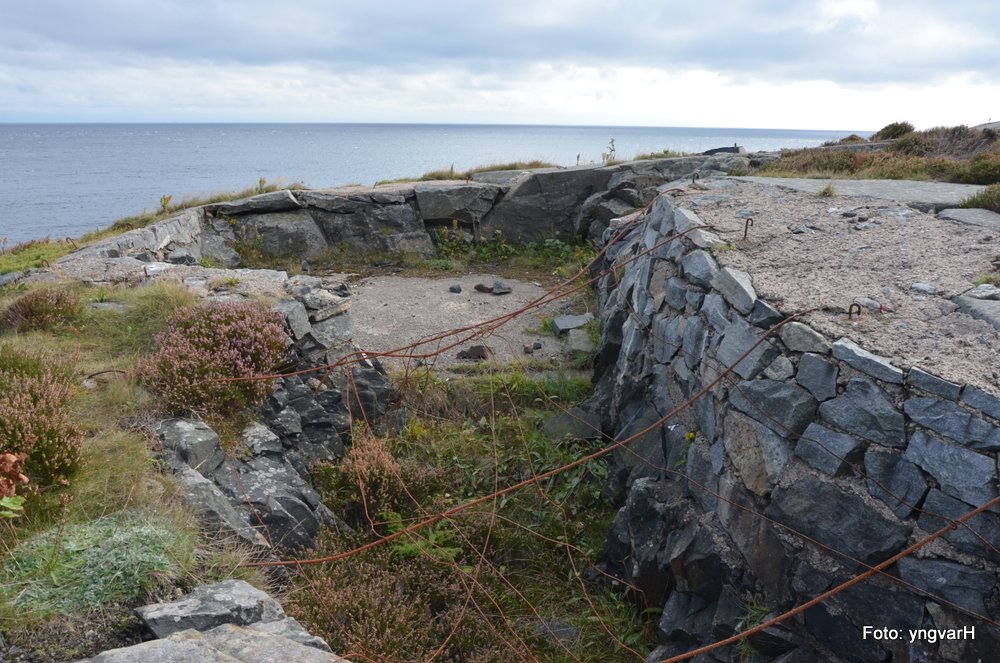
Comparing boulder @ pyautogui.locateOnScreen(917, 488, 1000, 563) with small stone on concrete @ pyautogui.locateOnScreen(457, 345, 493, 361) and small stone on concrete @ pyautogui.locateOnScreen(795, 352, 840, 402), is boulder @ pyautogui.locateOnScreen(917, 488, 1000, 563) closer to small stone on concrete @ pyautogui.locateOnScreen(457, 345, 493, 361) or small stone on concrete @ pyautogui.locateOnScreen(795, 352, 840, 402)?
small stone on concrete @ pyautogui.locateOnScreen(795, 352, 840, 402)

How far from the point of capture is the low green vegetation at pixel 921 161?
31.7 feet

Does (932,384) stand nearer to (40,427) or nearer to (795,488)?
(795,488)

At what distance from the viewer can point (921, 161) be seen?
1107 cm

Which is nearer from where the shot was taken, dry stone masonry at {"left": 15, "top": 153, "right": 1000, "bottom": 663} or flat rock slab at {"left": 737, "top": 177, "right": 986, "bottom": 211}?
dry stone masonry at {"left": 15, "top": 153, "right": 1000, "bottom": 663}

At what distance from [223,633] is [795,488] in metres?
3.67

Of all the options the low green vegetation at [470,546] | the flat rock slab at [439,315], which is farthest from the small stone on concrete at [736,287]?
the flat rock slab at [439,315]

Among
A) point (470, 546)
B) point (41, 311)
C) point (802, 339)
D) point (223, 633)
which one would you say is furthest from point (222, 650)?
point (41, 311)

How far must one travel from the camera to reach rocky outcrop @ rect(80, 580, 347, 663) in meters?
3.39

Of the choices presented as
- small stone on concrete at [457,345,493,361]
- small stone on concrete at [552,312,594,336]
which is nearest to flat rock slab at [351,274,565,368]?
small stone on concrete at [457,345,493,361]

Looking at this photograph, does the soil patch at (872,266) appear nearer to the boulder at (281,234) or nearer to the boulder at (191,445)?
the boulder at (191,445)

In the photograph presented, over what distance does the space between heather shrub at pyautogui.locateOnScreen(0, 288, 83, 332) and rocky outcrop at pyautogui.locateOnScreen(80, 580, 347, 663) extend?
5.52 metres

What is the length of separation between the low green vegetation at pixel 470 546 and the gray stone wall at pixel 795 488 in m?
0.45

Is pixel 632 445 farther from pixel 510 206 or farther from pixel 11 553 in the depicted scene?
pixel 510 206

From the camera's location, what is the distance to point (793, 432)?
484cm
